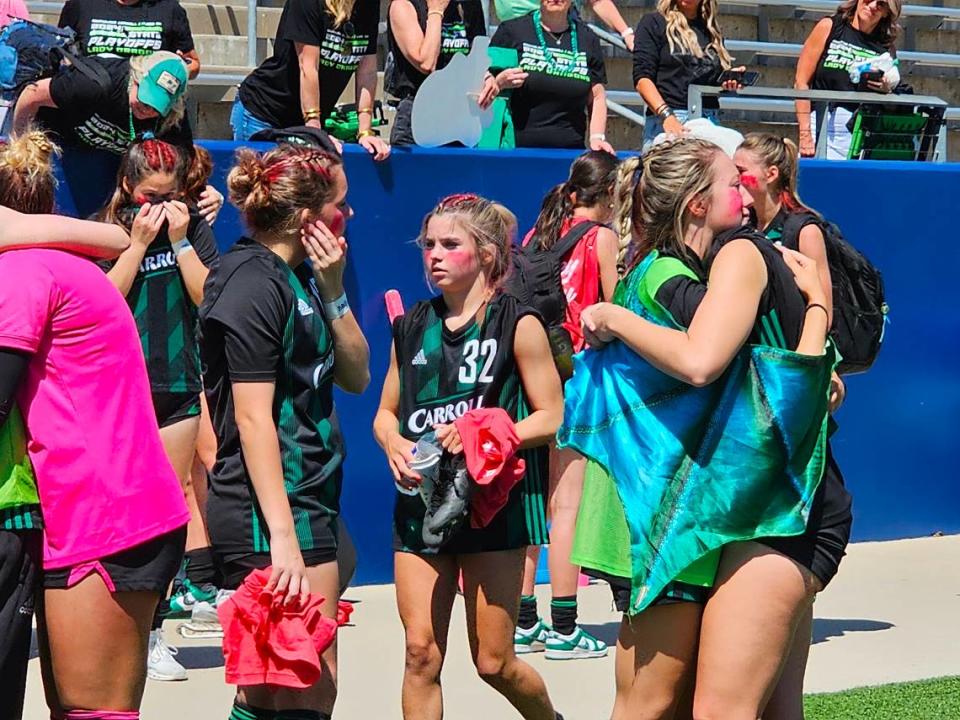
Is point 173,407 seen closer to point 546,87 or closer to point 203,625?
point 203,625

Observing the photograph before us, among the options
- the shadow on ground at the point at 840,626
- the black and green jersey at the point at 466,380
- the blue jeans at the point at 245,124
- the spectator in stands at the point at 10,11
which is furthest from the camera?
the blue jeans at the point at 245,124

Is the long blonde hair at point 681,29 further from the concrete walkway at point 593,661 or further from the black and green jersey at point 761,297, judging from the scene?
the black and green jersey at point 761,297

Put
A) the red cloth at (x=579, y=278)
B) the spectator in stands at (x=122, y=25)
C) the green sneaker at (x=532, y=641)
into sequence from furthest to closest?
the spectator in stands at (x=122, y=25) → the red cloth at (x=579, y=278) → the green sneaker at (x=532, y=641)

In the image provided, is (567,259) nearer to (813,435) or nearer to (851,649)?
(851,649)

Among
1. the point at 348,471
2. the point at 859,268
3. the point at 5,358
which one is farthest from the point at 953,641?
the point at 5,358

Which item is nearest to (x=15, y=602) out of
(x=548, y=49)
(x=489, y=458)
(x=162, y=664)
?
(x=489, y=458)

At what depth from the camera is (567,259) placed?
6.39 m

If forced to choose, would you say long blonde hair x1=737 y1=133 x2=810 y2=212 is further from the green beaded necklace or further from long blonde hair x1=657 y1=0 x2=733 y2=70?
long blonde hair x1=657 y1=0 x2=733 y2=70

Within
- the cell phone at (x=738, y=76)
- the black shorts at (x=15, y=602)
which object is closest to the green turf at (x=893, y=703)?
the black shorts at (x=15, y=602)

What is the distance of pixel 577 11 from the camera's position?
28.6ft

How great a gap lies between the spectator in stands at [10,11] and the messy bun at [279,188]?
2.65m

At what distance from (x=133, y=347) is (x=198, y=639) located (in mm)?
3075

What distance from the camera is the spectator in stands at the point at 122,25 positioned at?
6.96 metres

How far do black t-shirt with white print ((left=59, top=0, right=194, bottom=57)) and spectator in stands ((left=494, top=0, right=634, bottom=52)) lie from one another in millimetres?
2123
